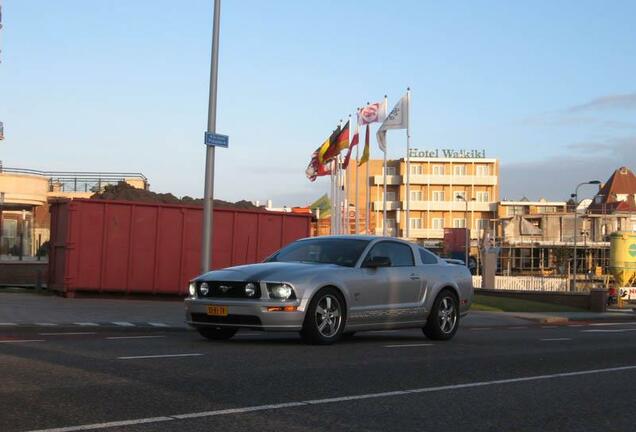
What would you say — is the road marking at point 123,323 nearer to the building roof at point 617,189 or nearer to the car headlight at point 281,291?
the car headlight at point 281,291

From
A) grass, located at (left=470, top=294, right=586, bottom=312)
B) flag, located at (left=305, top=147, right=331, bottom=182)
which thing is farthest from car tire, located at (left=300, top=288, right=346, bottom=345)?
flag, located at (left=305, top=147, right=331, bottom=182)

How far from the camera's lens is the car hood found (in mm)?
11789

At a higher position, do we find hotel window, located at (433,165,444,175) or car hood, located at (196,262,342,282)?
hotel window, located at (433,165,444,175)

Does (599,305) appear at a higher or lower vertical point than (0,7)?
lower

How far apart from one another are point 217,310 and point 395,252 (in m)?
3.32

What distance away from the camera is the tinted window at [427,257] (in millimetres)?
14369

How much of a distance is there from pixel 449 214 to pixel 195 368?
104 metres

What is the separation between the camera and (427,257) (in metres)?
14.5

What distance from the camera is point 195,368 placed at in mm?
9031

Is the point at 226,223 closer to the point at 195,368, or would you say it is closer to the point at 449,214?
the point at 195,368

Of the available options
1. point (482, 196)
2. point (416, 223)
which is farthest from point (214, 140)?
point (482, 196)

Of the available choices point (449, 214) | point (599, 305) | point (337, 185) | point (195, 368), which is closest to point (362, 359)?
point (195, 368)

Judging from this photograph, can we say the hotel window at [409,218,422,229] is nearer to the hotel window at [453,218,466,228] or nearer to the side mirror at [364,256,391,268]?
the hotel window at [453,218,466,228]

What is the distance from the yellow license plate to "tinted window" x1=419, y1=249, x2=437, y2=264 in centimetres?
385
